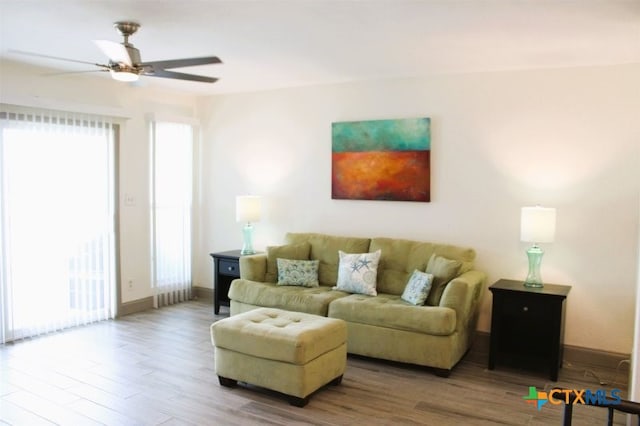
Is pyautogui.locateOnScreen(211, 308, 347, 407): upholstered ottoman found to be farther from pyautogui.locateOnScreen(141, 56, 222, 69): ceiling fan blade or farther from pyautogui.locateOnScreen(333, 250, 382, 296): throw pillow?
pyautogui.locateOnScreen(141, 56, 222, 69): ceiling fan blade

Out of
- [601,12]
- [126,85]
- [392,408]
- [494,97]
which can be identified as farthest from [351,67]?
[392,408]

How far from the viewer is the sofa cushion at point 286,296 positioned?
448 cm

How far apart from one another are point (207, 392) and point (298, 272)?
168 centimetres

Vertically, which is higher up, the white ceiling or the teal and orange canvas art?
the white ceiling

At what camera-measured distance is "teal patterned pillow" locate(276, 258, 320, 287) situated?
16.3 ft

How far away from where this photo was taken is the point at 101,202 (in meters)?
5.29

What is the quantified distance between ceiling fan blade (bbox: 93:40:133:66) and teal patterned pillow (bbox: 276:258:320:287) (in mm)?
2461

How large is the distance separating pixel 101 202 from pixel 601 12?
4.64 metres

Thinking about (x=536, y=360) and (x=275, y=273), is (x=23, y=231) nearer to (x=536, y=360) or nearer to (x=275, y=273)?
(x=275, y=273)

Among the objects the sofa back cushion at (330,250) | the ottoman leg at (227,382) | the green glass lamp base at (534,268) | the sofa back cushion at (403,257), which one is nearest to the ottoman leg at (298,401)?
the ottoman leg at (227,382)

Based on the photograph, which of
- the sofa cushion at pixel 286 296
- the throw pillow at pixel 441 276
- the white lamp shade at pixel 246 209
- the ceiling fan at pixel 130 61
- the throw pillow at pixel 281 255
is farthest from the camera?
the white lamp shade at pixel 246 209

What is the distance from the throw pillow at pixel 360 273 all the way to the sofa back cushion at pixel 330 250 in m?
0.23

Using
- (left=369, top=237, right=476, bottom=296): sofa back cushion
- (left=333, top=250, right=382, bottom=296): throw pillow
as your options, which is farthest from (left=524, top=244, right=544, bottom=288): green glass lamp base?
(left=333, top=250, right=382, bottom=296): throw pillow

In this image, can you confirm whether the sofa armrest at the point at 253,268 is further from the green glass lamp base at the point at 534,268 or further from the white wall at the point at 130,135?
the green glass lamp base at the point at 534,268
